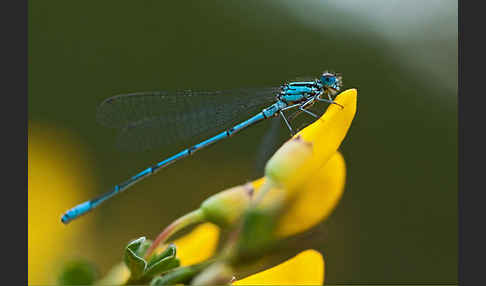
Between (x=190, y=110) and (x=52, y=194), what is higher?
(x=190, y=110)

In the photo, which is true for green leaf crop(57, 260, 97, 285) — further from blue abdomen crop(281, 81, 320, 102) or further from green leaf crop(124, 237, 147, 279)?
blue abdomen crop(281, 81, 320, 102)

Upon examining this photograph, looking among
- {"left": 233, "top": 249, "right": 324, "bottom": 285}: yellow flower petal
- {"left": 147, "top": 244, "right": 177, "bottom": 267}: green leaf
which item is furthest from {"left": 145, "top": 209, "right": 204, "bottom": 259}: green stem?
{"left": 233, "top": 249, "right": 324, "bottom": 285}: yellow flower petal

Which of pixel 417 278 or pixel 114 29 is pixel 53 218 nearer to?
pixel 114 29

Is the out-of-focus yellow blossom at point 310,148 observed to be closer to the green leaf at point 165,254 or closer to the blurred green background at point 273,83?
the green leaf at point 165,254

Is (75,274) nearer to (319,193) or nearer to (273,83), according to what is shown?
(319,193)

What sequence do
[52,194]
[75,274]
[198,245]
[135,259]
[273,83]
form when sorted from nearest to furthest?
[135,259]
[75,274]
[198,245]
[52,194]
[273,83]

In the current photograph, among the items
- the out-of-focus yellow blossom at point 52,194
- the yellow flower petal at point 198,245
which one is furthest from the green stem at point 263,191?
the out-of-focus yellow blossom at point 52,194

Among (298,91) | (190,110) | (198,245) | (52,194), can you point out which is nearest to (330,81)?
(298,91)
